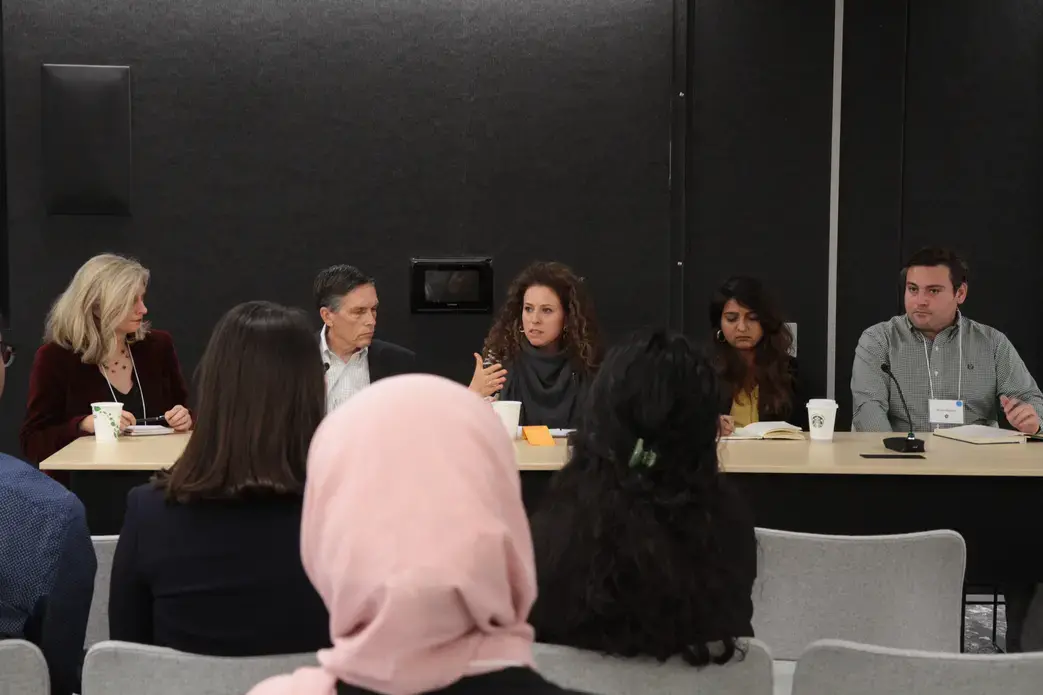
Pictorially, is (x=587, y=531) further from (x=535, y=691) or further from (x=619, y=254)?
(x=619, y=254)

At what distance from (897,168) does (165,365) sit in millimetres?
3452

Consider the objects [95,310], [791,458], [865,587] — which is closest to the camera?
[865,587]

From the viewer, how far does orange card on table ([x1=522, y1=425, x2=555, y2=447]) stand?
3.63 m

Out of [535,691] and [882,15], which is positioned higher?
[882,15]

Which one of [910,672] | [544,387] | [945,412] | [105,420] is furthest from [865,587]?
[105,420]

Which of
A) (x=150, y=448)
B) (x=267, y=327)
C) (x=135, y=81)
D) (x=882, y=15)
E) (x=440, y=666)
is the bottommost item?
(x=150, y=448)

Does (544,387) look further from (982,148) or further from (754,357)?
(982,148)

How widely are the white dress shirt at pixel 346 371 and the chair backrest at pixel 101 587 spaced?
6.13 feet

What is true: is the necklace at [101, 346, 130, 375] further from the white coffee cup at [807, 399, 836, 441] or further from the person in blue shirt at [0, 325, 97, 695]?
the white coffee cup at [807, 399, 836, 441]

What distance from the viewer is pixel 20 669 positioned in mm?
1576

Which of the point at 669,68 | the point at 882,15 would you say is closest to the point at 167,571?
the point at 669,68

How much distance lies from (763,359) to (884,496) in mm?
1258

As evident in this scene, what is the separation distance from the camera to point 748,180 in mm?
5234

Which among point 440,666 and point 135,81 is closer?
point 440,666
